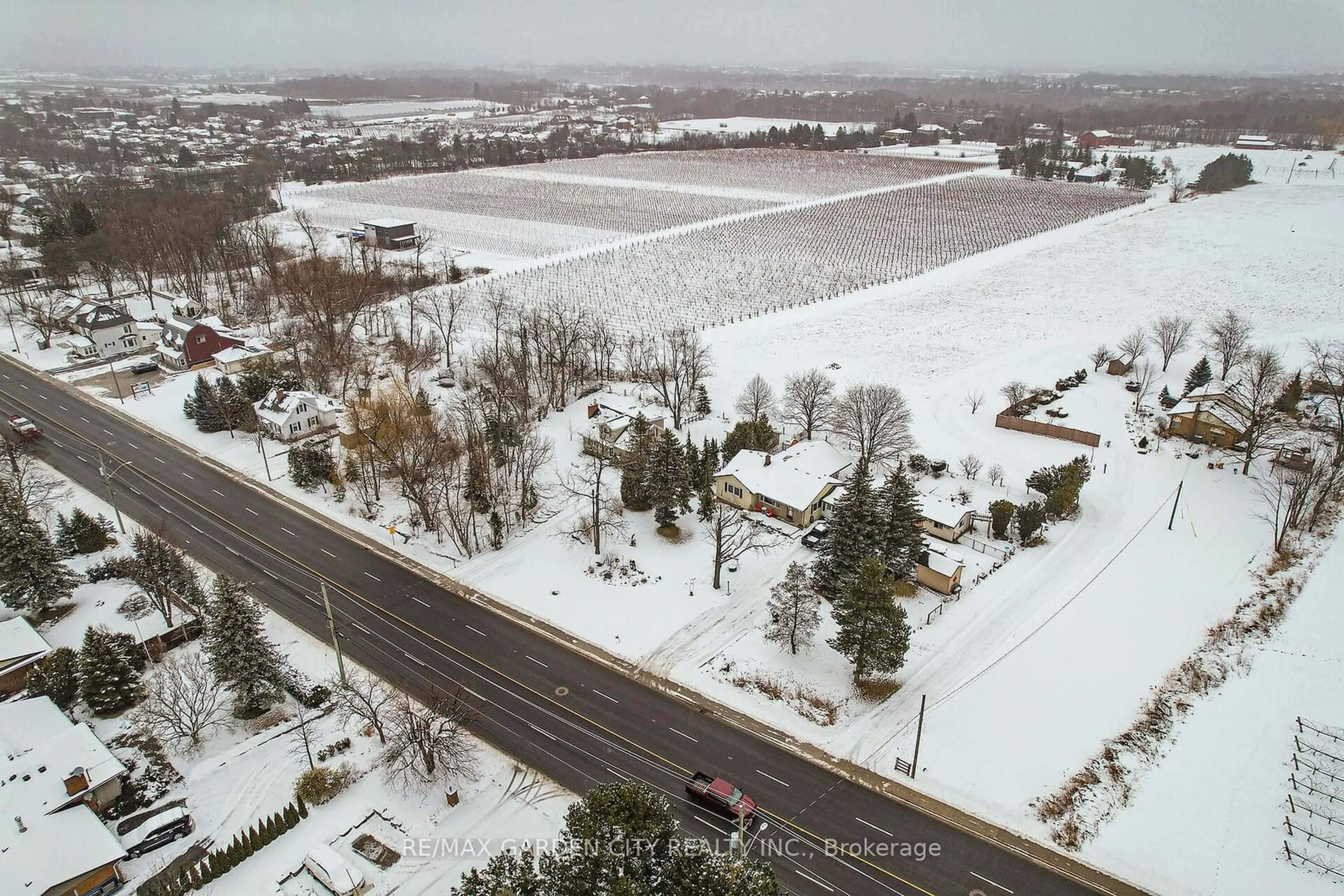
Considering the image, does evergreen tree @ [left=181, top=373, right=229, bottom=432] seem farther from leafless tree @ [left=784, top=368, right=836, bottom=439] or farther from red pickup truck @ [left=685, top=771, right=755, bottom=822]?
red pickup truck @ [left=685, top=771, right=755, bottom=822]

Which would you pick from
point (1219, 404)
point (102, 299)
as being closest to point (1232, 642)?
point (1219, 404)

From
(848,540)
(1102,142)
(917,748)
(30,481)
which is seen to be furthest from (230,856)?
(1102,142)

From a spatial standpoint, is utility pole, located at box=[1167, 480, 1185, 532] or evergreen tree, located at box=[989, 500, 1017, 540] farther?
utility pole, located at box=[1167, 480, 1185, 532]

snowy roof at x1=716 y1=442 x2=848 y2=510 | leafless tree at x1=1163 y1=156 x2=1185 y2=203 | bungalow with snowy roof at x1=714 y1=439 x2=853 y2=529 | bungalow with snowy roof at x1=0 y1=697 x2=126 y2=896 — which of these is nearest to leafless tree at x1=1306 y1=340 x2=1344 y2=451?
bungalow with snowy roof at x1=714 y1=439 x2=853 y2=529

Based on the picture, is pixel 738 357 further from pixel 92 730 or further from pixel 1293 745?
pixel 92 730

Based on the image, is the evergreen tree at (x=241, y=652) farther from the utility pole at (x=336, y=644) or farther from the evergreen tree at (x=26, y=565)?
the evergreen tree at (x=26, y=565)

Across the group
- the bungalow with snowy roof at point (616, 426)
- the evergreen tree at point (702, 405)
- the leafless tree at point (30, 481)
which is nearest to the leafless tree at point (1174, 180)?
the evergreen tree at point (702, 405)

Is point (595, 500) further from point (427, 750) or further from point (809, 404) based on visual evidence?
point (809, 404)
